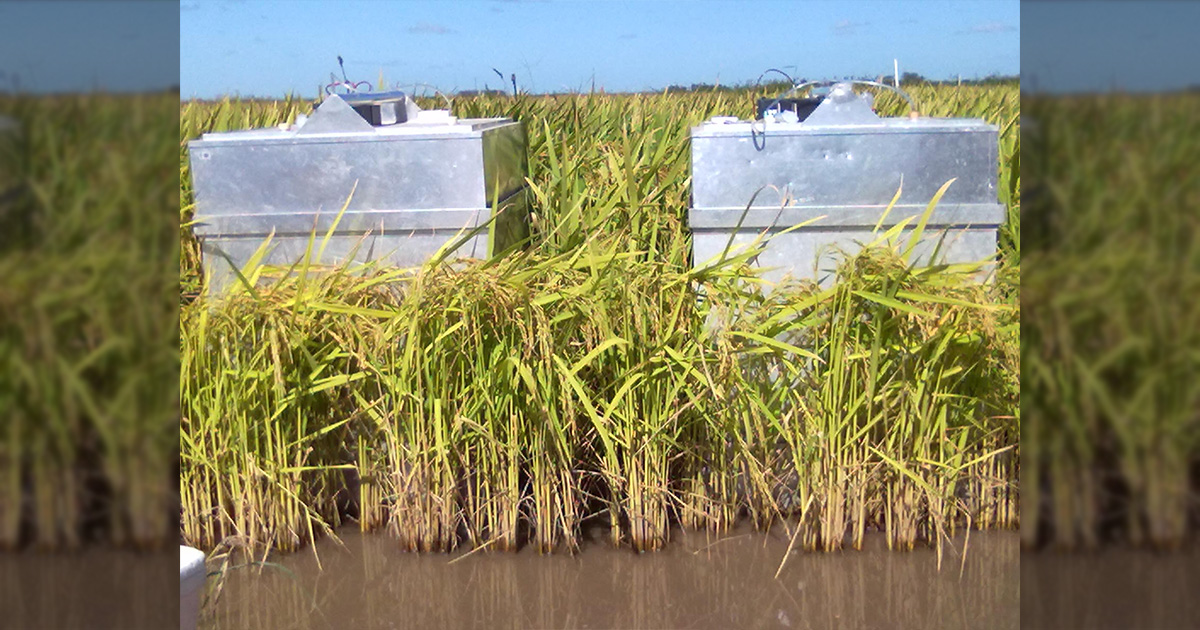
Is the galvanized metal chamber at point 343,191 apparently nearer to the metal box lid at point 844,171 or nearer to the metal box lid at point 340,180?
the metal box lid at point 340,180

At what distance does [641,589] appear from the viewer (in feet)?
10.5

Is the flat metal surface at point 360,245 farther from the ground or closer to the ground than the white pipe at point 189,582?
farther from the ground

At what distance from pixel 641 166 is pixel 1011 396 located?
215 centimetres

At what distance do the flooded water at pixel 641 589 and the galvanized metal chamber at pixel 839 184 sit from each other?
3.48 feet

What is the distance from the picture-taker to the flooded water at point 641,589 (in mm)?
3066

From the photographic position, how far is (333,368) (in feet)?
11.2

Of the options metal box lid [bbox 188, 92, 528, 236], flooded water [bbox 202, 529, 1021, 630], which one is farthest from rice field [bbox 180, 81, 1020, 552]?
metal box lid [bbox 188, 92, 528, 236]

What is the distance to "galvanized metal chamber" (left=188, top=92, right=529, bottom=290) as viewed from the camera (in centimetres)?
400

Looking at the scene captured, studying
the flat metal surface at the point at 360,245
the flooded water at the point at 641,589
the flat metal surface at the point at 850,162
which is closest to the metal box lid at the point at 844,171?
the flat metal surface at the point at 850,162

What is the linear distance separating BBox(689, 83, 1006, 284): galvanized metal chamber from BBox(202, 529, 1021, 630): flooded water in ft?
3.48
